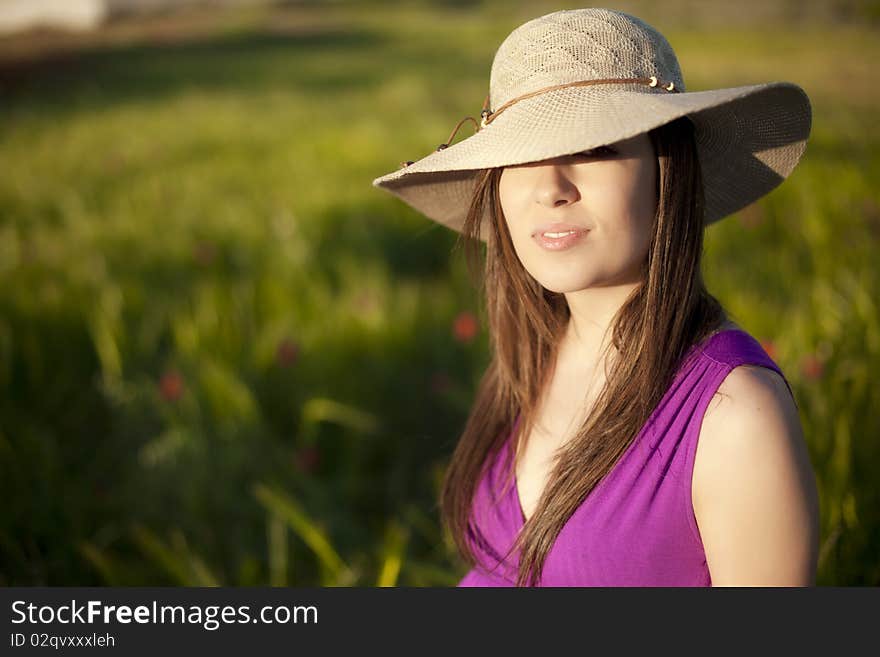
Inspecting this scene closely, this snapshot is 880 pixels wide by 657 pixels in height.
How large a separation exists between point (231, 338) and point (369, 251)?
1019mm

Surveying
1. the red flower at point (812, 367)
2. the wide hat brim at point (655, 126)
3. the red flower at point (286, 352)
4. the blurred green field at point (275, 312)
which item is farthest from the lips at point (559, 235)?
the red flower at point (286, 352)

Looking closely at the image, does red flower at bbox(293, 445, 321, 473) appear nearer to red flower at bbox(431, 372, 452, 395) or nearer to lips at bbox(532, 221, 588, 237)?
red flower at bbox(431, 372, 452, 395)

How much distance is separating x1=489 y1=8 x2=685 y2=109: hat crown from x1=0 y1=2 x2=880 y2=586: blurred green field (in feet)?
3.20

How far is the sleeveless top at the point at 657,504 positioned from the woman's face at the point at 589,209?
18cm

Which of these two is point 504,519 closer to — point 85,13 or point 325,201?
point 85,13

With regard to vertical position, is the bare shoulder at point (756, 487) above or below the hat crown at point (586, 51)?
below

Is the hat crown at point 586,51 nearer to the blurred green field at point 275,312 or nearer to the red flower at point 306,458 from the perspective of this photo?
the blurred green field at point 275,312

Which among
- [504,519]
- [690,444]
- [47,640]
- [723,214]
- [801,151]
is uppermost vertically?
[801,151]

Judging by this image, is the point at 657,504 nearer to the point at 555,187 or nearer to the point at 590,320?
the point at 590,320

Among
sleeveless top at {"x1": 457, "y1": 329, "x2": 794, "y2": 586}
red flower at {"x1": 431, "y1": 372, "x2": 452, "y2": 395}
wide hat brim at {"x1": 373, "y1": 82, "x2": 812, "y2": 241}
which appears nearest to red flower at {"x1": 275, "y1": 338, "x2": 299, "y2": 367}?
red flower at {"x1": 431, "y1": 372, "x2": 452, "y2": 395}

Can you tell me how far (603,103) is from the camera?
0.91 metres

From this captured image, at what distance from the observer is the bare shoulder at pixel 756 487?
32.4 inches

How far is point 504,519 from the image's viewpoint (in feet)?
3.86

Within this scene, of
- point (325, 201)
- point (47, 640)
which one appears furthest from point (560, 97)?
point (325, 201)
